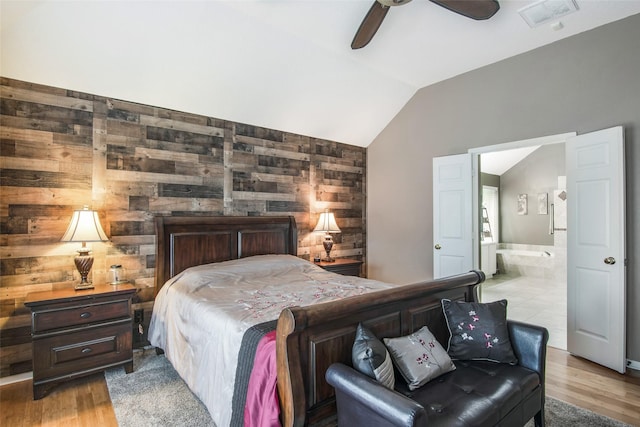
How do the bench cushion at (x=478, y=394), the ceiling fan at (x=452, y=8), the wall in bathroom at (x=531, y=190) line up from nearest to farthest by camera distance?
the bench cushion at (x=478, y=394) → the ceiling fan at (x=452, y=8) → the wall in bathroom at (x=531, y=190)

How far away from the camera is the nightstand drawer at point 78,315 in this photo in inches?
100

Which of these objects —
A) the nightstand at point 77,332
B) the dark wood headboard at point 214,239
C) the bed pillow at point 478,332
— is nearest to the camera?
the bed pillow at point 478,332

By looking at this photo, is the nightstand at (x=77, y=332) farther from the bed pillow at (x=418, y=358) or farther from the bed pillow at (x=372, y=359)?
the bed pillow at (x=418, y=358)

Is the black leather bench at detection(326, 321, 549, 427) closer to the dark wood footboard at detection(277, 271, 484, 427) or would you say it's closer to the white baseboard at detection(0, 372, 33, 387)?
the dark wood footboard at detection(277, 271, 484, 427)

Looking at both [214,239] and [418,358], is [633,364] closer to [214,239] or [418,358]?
[418,358]

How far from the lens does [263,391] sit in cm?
165

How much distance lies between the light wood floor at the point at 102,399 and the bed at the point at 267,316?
22.7 inches

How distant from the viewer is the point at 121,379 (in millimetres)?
2812

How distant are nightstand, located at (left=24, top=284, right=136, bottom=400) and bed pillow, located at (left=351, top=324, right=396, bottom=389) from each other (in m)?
2.20

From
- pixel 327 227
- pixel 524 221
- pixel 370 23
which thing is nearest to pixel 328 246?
pixel 327 227

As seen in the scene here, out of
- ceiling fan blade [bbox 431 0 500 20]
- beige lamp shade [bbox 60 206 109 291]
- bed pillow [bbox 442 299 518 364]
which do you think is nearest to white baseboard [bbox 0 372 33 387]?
beige lamp shade [bbox 60 206 109 291]

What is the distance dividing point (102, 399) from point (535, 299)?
19.9ft

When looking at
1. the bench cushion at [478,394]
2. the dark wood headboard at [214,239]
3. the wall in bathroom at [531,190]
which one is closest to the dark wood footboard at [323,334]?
the bench cushion at [478,394]

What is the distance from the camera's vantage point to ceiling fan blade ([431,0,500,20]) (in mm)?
2357
